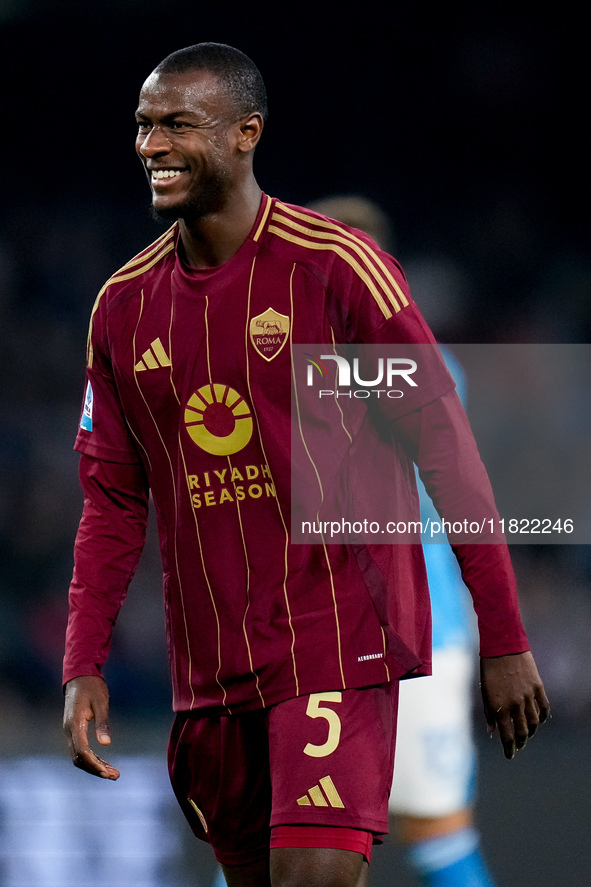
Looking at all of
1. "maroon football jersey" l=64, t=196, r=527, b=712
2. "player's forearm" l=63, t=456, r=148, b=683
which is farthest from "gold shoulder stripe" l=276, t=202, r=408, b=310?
"player's forearm" l=63, t=456, r=148, b=683

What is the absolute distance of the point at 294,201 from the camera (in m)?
5.61

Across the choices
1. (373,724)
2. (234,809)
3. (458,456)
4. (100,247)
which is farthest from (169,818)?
(100,247)

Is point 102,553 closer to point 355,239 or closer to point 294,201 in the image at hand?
point 355,239

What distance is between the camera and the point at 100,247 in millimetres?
5891

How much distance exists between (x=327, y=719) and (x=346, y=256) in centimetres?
77

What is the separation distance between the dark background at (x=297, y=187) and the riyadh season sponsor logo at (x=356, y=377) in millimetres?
3345

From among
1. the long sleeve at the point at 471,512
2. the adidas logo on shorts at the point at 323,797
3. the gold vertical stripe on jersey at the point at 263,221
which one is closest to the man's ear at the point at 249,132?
the gold vertical stripe on jersey at the point at 263,221

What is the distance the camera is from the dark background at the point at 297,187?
545cm

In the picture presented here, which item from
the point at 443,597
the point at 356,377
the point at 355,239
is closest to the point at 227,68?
the point at 355,239

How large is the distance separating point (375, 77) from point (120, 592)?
3649mm

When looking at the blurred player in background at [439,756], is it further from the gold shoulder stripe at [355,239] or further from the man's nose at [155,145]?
the man's nose at [155,145]

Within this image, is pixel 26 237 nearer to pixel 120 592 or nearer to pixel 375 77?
pixel 375 77

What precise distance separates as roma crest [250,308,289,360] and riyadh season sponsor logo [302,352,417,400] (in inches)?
2.0

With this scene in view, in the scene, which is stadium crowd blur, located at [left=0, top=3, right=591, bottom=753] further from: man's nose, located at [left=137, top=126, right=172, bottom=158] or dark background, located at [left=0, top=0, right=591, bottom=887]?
man's nose, located at [left=137, top=126, right=172, bottom=158]
